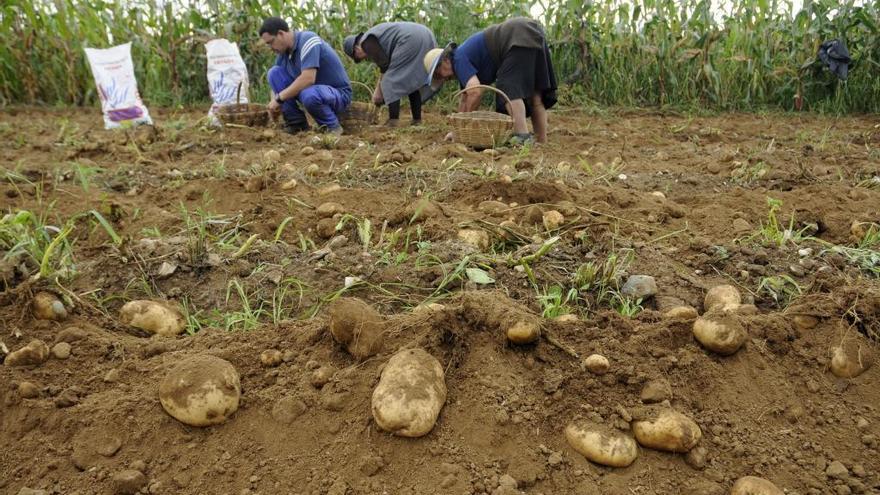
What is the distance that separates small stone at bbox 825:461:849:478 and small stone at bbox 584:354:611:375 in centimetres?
45

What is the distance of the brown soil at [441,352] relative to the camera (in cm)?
125

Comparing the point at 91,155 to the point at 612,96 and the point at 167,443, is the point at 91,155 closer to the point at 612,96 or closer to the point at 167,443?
the point at 167,443

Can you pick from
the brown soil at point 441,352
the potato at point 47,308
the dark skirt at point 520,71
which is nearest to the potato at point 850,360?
the brown soil at point 441,352

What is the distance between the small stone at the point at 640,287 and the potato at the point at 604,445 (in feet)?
2.28

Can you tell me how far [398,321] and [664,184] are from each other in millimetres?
2439

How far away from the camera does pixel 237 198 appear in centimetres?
298

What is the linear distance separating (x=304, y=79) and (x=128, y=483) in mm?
4686

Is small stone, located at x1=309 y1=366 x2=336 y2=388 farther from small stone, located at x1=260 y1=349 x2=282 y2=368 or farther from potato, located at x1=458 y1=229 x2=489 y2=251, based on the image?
potato, located at x1=458 y1=229 x2=489 y2=251

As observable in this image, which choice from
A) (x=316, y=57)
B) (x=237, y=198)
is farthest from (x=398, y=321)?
(x=316, y=57)

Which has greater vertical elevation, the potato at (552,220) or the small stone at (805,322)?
the potato at (552,220)

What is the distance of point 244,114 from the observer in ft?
17.5

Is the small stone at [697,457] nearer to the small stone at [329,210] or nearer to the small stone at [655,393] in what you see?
the small stone at [655,393]

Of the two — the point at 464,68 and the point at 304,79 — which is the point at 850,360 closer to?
the point at 464,68

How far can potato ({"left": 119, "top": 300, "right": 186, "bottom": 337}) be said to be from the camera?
5.75 ft
